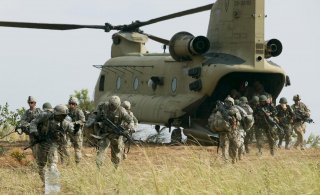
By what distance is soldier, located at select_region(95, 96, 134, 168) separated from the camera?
18359mm

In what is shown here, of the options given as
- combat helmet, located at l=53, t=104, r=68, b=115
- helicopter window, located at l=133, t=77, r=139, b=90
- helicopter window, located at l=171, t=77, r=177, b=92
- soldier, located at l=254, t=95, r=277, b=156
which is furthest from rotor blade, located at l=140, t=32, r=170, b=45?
combat helmet, located at l=53, t=104, r=68, b=115

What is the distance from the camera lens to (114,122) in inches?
725

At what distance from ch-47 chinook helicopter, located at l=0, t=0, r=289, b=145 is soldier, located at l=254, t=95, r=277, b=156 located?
1.45 meters

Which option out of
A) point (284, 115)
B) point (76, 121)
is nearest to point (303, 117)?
point (284, 115)

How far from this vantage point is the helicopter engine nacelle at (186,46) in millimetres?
26375

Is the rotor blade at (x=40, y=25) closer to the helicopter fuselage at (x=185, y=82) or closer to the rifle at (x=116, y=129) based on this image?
the helicopter fuselage at (x=185, y=82)

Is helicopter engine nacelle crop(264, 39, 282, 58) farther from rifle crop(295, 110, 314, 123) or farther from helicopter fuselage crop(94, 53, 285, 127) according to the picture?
rifle crop(295, 110, 314, 123)

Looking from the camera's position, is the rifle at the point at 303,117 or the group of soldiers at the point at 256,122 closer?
the group of soldiers at the point at 256,122

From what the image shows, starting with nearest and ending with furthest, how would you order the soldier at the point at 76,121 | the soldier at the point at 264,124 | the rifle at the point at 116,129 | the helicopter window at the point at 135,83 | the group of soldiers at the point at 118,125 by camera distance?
the group of soldiers at the point at 118,125 < the rifle at the point at 116,129 < the soldier at the point at 76,121 < the soldier at the point at 264,124 < the helicopter window at the point at 135,83

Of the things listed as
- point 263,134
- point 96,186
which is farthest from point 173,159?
point 96,186

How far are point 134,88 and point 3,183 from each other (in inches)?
525

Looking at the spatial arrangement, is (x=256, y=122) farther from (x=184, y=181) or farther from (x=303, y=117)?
(x=184, y=181)

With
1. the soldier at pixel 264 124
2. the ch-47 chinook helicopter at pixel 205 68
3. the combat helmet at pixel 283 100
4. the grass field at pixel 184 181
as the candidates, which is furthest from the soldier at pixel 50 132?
the combat helmet at pixel 283 100

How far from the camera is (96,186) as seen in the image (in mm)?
14773
